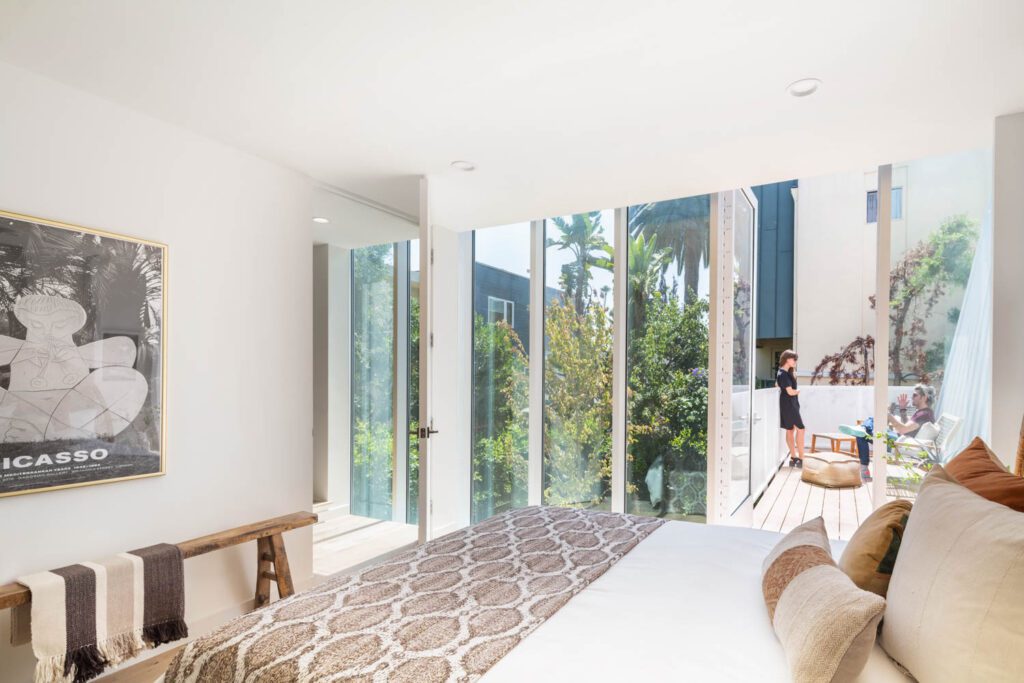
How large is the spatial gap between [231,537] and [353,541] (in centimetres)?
171

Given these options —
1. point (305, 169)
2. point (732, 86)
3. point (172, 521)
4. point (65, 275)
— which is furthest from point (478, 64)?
point (172, 521)

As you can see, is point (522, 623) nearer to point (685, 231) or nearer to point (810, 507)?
point (685, 231)

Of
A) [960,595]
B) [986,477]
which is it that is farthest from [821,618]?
[986,477]

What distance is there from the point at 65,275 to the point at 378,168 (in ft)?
5.18

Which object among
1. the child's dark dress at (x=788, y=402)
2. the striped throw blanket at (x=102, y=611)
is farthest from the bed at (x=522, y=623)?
the child's dark dress at (x=788, y=402)

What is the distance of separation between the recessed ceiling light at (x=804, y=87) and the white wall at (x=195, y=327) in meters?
2.58

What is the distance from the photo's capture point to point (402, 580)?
69.7 inches

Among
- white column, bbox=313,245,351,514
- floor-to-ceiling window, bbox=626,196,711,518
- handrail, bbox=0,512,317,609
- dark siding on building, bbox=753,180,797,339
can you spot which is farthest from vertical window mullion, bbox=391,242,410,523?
dark siding on building, bbox=753,180,797,339

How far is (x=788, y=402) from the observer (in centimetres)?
597

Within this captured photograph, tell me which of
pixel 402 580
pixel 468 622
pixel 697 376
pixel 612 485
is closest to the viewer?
pixel 468 622

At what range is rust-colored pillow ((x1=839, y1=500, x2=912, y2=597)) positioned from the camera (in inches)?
55.9

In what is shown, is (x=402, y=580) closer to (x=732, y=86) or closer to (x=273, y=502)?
(x=273, y=502)

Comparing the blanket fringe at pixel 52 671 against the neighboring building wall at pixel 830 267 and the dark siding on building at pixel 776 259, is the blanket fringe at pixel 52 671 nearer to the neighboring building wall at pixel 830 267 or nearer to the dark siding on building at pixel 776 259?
the neighboring building wall at pixel 830 267

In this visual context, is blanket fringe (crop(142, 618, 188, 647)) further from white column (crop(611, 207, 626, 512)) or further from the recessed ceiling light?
the recessed ceiling light
